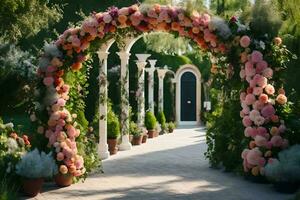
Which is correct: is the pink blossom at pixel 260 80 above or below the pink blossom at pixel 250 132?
above

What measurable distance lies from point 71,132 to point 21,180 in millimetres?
1498

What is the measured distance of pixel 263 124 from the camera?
9.05 meters

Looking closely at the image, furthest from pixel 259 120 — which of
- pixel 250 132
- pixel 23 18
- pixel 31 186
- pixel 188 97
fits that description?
pixel 188 97

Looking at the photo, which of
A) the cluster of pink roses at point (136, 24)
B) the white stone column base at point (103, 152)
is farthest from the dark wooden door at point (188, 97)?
the cluster of pink roses at point (136, 24)

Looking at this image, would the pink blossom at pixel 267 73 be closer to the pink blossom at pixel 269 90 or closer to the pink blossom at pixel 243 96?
the pink blossom at pixel 269 90

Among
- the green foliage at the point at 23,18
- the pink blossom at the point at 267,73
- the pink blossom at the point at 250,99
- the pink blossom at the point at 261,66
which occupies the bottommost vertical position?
the pink blossom at the point at 250,99

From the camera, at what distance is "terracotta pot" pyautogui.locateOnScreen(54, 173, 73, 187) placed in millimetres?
8875

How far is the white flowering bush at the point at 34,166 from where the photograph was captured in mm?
7801

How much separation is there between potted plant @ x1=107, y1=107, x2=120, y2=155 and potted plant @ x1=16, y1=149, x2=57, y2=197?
5873 millimetres

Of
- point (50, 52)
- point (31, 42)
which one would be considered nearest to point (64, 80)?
point (50, 52)

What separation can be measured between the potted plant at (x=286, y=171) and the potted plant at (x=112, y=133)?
20.2 feet

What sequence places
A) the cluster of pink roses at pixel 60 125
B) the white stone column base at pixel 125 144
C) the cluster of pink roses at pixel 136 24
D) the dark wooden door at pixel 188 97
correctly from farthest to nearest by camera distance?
1. the dark wooden door at pixel 188 97
2. the white stone column base at pixel 125 144
3. the cluster of pink roses at pixel 136 24
4. the cluster of pink roses at pixel 60 125

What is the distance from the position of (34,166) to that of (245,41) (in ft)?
13.9

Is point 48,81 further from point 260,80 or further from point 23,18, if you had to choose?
point 23,18
